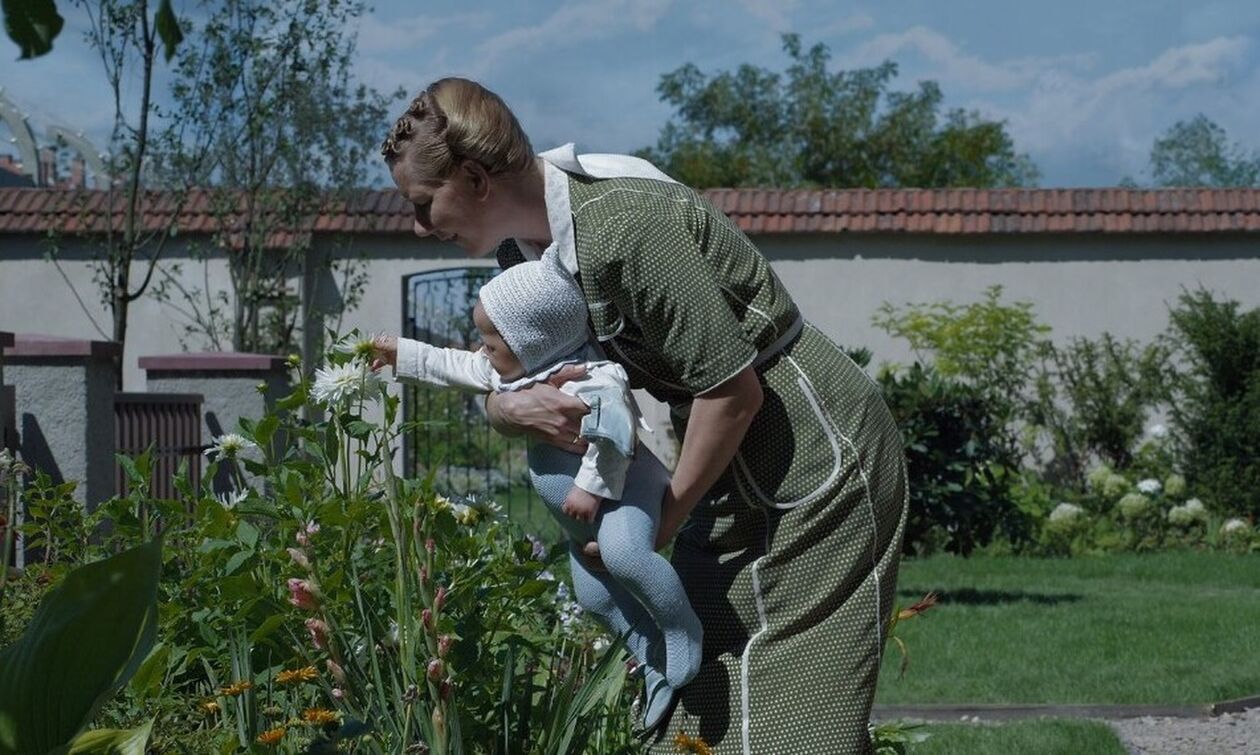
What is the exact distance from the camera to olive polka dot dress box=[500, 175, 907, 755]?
2217 millimetres

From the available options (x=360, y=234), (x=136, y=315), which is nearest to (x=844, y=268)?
(x=360, y=234)

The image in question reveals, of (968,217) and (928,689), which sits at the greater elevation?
(968,217)

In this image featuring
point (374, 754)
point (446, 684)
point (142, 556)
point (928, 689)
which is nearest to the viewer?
point (142, 556)

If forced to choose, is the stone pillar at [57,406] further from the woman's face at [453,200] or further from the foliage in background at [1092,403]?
the foliage in background at [1092,403]

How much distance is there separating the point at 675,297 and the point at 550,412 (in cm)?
24

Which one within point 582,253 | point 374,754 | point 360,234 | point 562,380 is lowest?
point 374,754

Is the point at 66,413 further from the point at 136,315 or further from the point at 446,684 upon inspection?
the point at 136,315

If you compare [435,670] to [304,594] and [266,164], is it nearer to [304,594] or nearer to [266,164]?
[304,594]

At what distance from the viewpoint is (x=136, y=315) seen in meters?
16.5

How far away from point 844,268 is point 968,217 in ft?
4.18

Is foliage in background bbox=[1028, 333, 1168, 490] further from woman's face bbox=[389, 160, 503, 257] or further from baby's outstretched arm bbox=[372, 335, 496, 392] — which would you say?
woman's face bbox=[389, 160, 503, 257]

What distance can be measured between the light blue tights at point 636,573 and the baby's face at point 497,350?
0.36ft

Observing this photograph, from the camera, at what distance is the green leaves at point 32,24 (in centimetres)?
115

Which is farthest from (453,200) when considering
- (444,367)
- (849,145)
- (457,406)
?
(849,145)
